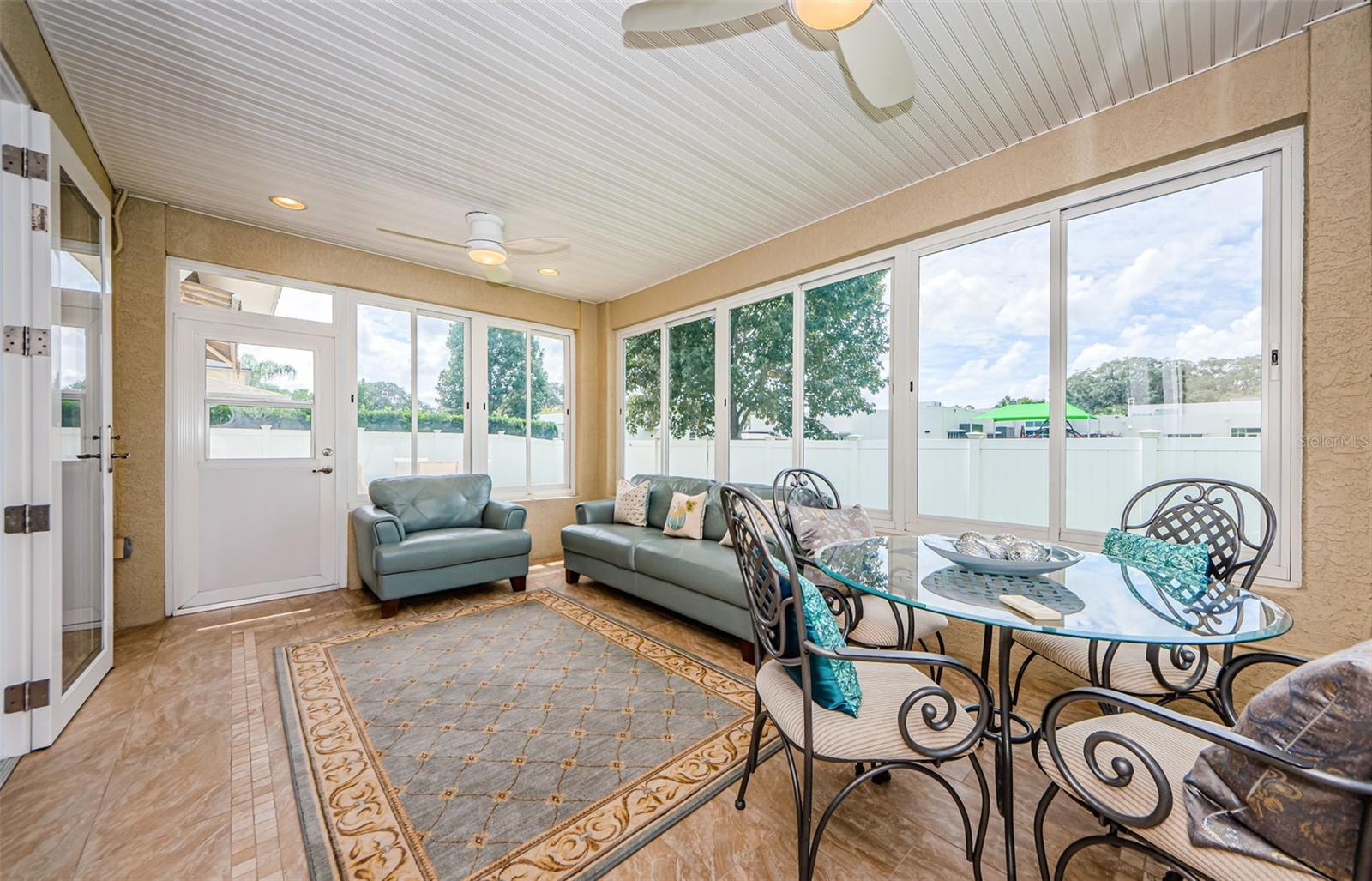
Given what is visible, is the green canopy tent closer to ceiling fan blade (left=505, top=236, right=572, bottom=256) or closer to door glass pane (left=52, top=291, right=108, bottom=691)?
ceiling fan blade (left=505, top=236, right=572, bottom=256)

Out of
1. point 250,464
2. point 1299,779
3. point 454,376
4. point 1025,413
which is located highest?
point 454,376

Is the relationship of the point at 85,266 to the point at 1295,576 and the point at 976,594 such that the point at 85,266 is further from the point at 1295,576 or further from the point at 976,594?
the point at 1295,576

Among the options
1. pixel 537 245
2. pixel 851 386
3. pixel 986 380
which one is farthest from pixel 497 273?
pixel 986 380

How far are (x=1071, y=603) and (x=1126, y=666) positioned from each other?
22.2 inches

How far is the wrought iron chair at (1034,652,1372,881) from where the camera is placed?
0.77 metres

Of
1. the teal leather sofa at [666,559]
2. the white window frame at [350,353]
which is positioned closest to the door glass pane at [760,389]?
the teal leather sofa at [666,559]

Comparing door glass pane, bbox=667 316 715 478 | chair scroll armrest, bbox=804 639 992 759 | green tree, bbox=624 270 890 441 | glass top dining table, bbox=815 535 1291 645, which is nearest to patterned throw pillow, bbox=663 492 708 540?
door glass pane, bbox=667 316 715 478

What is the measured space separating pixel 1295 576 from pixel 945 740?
189cm

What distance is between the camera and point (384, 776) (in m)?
1.78

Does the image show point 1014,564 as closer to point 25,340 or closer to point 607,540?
point 607,540

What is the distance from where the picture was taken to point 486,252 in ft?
10.9

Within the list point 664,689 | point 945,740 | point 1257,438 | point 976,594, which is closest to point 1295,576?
point 1257,438

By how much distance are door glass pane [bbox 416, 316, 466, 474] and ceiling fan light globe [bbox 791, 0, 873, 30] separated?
13.4 ft

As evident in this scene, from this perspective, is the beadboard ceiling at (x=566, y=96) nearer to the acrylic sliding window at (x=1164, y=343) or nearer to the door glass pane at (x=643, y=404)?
the acrylic sliding window at (x=1164, y=343)
